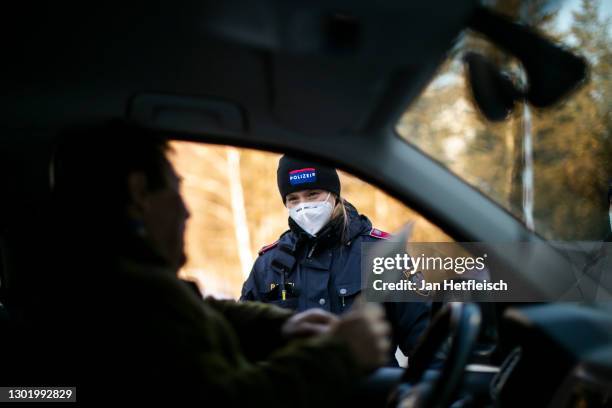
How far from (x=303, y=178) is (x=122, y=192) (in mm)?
1627

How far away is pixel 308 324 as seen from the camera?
6.27 feet

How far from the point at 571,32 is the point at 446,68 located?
1.16 ft

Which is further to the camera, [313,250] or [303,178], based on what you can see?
[313,250]

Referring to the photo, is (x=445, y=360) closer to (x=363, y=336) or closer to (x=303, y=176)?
(x=363, y=336)

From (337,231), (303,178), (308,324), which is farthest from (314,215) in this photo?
(308,324)

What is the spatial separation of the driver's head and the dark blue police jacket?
5.15 feet

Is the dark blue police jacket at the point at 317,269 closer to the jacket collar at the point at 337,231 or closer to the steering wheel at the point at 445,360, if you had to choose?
the jacket collar at the point at 337,231

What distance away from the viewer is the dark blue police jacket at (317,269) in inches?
126

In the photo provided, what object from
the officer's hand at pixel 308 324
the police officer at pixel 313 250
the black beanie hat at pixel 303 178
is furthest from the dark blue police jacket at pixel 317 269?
the officer's hand at pixel 308 324

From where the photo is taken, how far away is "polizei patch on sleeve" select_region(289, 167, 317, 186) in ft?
10.2

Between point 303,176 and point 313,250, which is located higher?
point 303,176

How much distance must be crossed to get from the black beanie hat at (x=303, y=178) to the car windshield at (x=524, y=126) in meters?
1.39

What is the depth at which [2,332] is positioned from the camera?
1.95 meters

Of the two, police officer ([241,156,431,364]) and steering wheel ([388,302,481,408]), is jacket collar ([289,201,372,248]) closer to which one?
police officer ([241,156,431,364])
